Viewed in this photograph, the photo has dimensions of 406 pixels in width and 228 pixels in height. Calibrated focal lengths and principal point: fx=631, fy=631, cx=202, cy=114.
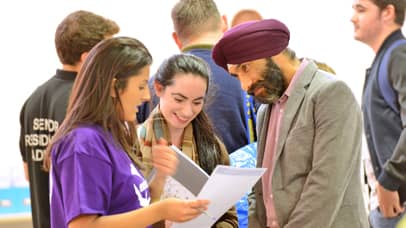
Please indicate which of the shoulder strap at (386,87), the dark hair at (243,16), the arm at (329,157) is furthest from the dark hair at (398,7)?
the arm at (329,157)

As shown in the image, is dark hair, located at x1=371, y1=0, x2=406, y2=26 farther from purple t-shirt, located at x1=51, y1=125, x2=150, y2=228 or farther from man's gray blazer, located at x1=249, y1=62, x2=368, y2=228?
purple t-shirt, located at x1=51, y1=125, x2=150, y2=228

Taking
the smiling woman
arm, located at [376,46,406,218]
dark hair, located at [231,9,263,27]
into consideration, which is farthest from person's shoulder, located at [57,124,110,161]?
dark hair, located at [231,9,263,27]

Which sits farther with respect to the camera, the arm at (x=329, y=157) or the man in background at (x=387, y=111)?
the man in background at (x=387, y=111)

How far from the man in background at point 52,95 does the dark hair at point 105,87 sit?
34.6 inches

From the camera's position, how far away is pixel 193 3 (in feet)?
9.00

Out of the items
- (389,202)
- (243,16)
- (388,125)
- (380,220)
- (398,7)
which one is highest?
(398,7)

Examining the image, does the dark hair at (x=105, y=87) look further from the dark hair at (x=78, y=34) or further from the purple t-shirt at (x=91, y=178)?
the dark hair at (x=78, y=34)

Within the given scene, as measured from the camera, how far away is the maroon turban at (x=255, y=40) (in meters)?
1.98

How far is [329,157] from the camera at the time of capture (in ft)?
6.11

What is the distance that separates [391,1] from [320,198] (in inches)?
51.9

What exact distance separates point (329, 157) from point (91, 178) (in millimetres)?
728

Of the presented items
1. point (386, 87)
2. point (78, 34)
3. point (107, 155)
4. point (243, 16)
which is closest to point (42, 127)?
point (78, 34)

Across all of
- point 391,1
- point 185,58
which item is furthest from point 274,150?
point 391,1

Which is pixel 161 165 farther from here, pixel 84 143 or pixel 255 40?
pixel 255 40
